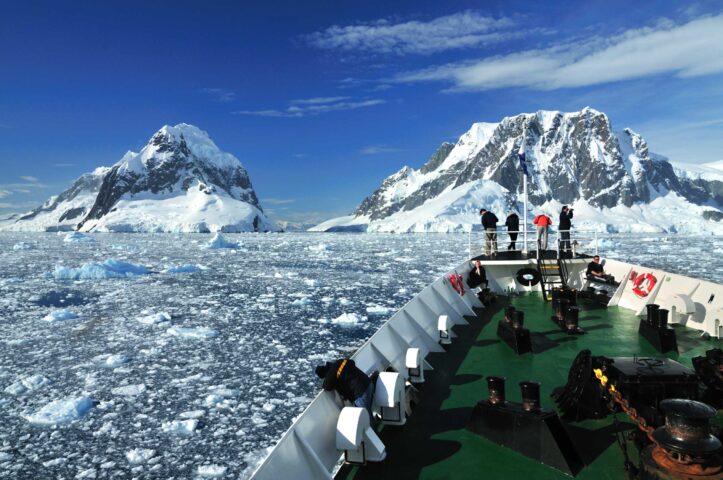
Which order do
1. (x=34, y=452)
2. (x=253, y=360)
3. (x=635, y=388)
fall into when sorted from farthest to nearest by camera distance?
(x=253, y=360), (x=34, y=452), (x=635, y=388)

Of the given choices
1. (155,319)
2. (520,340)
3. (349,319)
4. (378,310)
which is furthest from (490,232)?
(155,319)

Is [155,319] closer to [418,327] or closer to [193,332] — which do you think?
[193,332]

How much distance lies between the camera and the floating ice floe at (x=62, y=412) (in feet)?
27.2

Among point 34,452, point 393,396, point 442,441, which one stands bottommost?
point 34,452

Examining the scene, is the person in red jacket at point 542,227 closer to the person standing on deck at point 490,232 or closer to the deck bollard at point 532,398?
the person standing on deck at point 490,232

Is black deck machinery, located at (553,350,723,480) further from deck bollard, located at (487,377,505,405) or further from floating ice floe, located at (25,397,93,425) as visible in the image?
floating ice floe, located at (25,397,93,425)

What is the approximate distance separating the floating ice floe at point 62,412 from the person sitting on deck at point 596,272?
41.3ft

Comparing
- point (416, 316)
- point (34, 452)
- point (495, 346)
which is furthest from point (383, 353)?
point (34, 452)

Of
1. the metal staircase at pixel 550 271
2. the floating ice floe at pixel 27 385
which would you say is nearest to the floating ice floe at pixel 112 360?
the floating ice floe at pixel 27 385

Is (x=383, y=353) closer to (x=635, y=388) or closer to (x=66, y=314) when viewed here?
(x=635, y=388)

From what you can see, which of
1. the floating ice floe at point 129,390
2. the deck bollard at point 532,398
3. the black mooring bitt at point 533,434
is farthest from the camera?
the floating ice floe at point 129,390

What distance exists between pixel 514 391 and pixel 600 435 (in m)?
1.46

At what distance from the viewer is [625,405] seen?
4.58 meters

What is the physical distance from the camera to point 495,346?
28.2ft
